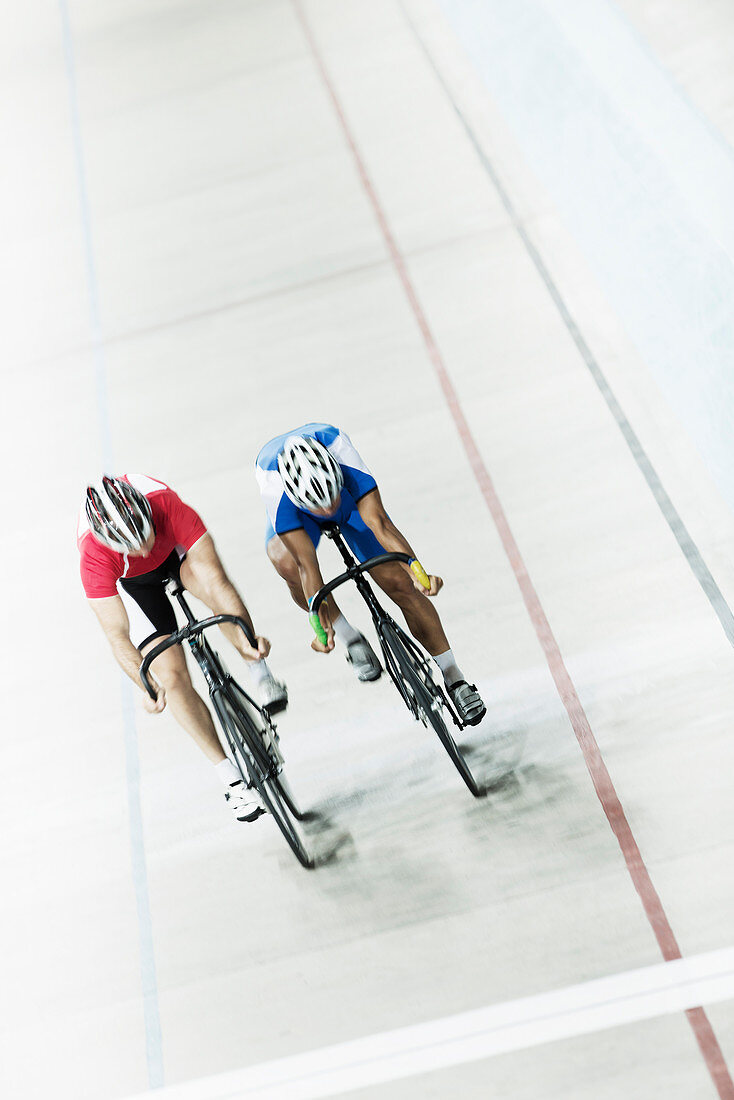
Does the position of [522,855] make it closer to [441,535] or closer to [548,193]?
[441,535]

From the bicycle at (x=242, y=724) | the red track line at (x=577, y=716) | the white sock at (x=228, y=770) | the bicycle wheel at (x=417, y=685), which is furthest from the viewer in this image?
the white sock at (x=228, y=770)

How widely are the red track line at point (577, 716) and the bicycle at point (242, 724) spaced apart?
1.17 m

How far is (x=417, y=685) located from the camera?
3.41 metres

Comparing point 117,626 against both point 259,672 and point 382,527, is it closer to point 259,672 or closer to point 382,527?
point 259,672

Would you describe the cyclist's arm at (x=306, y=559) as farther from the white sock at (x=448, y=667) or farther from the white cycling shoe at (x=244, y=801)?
the white cycling shoe at (x=244, y=801)

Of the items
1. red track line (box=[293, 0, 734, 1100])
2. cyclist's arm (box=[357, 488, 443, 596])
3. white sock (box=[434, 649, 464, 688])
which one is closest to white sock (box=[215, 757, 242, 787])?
white sock (box=[434, 649, 464, 688])

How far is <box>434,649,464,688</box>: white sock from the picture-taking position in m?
3.68

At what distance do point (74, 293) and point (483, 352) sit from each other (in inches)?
121

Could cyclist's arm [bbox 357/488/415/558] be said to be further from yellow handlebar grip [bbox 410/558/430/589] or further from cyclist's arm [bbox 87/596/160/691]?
cyclist's arm [bbox 87/596/160/691]

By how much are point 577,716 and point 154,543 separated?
1.83m

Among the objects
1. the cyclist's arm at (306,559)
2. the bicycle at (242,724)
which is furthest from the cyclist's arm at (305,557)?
the bicycle at (242,724)

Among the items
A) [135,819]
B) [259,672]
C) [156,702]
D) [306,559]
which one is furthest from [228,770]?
[306,559]

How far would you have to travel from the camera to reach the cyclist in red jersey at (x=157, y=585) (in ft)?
10.7

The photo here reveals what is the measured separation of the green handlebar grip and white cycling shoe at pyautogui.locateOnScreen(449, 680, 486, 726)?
2.10ft
